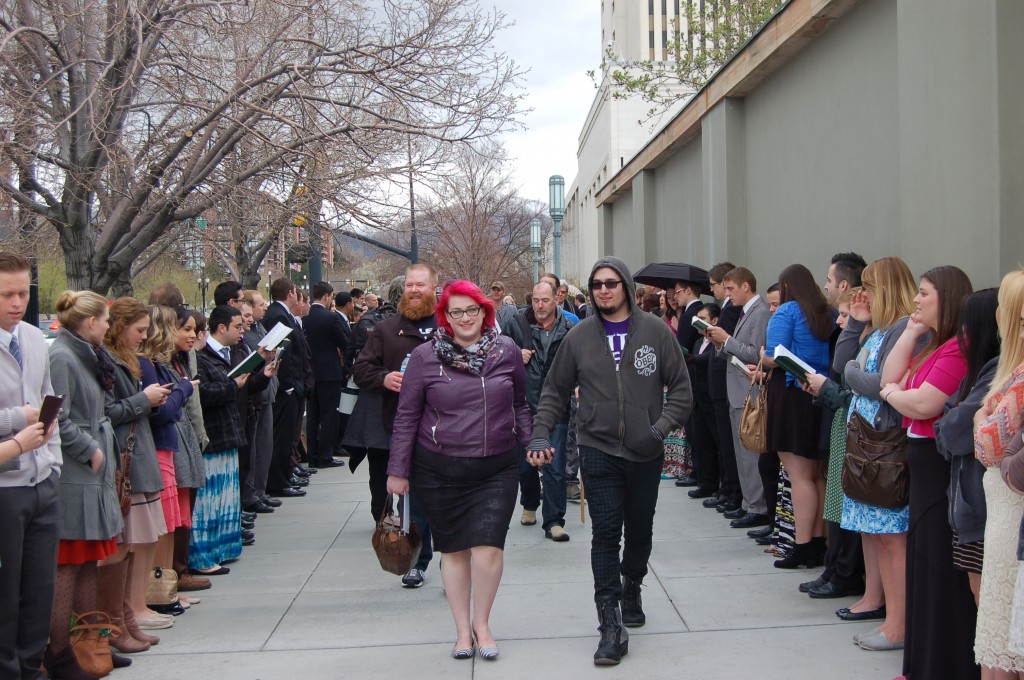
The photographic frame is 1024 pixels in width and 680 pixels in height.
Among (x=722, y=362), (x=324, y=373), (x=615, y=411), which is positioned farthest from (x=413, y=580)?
(x=324, y=373)

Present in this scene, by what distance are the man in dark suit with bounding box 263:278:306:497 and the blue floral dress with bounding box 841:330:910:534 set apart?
596cm

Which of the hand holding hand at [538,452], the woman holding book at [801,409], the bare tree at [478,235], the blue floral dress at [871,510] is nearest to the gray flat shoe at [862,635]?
the blue floral dress at [871,510]

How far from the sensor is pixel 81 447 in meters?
4.70

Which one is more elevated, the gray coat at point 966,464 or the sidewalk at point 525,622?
the gray coat at point 966,464

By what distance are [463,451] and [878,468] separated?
6.97 feet

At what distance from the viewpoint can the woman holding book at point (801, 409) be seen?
20.6ft

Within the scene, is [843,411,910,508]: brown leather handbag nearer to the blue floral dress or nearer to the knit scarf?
the blue floral dress

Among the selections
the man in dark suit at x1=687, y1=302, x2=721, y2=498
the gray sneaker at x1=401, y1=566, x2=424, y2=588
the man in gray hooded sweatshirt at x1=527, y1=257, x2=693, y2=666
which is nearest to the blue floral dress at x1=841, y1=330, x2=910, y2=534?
the man in gray hooded sweatshirt at x1=527, y1=257, x2=693, y2=666

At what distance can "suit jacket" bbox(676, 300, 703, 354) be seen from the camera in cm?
927

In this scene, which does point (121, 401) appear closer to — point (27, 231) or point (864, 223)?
point (864, 223)

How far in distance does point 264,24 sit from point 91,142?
2054 mm

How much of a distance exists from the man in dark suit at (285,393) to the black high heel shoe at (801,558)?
512cm

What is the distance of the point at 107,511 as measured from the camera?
4.87 meters

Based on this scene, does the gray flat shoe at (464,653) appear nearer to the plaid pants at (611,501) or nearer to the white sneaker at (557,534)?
the plaid pants at (611,501)
